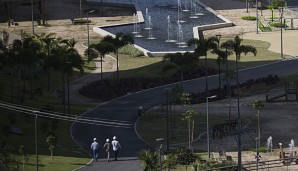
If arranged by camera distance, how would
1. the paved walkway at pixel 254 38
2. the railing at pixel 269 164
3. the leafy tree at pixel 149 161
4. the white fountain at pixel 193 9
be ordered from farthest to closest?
the white fountain at pixel 193 9 → the paved walkway at pixel 254 38 → the railing at pixel 269 164 → the leafy tree at pixel 149 161

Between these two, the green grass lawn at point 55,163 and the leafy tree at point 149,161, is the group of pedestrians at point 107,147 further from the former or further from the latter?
the leafy tree at point 149,161

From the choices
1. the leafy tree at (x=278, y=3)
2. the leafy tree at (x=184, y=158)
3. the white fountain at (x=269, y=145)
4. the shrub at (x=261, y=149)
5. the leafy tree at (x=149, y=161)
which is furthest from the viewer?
the leafy tree at (x=278, y=3)

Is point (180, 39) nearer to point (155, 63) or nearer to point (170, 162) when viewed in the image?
point (155, 63)

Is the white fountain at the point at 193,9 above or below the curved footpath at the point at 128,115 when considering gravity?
above

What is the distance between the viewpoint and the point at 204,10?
158250 millimetres

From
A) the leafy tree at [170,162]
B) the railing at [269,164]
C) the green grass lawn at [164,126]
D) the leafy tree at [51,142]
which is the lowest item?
the railing at [269,164]

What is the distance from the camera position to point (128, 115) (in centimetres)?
9344

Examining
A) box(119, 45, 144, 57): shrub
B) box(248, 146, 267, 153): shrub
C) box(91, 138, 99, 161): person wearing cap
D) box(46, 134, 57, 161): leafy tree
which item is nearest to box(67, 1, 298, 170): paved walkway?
box(91, 138, 99, 161): person wearing cap

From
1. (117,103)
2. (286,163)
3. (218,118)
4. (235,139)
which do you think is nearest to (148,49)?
(117,103)

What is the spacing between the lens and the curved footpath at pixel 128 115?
75544 mm

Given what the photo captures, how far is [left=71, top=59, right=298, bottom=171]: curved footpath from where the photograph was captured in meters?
75.5

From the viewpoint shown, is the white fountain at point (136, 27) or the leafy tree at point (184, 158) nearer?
the leafy tree at point (184, 158)

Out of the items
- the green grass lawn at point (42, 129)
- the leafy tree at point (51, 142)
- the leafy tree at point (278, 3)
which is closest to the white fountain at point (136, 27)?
the leafy tree at point (278, 3)

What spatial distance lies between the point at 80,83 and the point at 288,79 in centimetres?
2256
